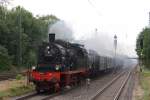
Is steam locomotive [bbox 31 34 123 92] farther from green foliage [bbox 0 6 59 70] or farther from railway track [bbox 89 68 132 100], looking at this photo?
green foliage [bbox 0 6 59 70]

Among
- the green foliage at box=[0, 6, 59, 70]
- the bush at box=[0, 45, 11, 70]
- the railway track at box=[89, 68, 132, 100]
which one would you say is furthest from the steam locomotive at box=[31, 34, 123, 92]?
the bush at box=[0, 45, 11, 70]

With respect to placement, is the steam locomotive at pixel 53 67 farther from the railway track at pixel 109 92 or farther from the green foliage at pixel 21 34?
the green foliage at pixel 21 34

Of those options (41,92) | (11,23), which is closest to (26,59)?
(11,23)

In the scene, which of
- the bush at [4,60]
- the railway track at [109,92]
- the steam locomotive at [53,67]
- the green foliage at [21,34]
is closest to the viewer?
the railway track at [109,92]

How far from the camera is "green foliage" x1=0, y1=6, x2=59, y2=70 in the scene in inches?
2302

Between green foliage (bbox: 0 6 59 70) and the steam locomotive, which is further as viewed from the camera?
green foliage (bbox: 0 6 59 70)

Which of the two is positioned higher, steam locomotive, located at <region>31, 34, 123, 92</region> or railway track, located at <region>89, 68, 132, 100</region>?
steam locomotive, located at <region>31, 34, 123, 92</region>

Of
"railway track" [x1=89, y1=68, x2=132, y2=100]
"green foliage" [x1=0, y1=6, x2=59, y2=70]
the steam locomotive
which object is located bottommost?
"railway track" [x1=89, y1=68, x2=132, y2=100]

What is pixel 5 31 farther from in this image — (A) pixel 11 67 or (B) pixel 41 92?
(B) pixel 41 92

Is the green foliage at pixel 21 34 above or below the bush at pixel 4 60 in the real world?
above

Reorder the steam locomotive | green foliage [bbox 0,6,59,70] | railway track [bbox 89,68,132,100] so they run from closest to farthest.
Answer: railway track [bbox 89,68,132,100] → the steam locomotive → green foliage [bbox 0,6,59,70]

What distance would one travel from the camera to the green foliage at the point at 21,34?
58.5 m

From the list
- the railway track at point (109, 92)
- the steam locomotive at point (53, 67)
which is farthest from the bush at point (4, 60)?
the steam locomotive at point (53, 67)

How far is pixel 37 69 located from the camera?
92.1ft
